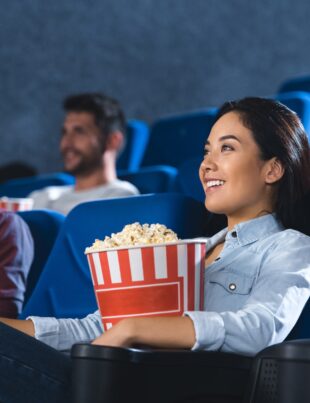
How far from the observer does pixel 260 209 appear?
117 centimetres

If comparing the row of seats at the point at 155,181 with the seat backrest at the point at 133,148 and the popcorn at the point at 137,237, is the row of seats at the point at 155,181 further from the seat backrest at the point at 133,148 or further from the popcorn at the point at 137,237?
the popcorn at the point at 137,237

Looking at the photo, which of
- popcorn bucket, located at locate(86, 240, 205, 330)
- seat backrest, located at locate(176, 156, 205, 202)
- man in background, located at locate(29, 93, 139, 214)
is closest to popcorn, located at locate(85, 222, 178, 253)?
popcorn bucket, located at locate(86, 240, 205, 330)

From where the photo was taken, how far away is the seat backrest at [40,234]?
1.56 m

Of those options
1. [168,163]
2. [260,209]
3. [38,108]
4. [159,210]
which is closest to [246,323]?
[260,209]

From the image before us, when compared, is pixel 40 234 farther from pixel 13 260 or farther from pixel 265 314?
pixel 265 314

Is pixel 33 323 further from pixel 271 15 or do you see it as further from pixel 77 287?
pixel 271 15

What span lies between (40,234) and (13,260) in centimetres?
14

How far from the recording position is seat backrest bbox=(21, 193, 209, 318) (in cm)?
140

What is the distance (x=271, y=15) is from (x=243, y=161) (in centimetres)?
195

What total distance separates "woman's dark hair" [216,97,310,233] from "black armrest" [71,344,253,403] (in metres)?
0.25

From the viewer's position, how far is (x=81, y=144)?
247 centimetres

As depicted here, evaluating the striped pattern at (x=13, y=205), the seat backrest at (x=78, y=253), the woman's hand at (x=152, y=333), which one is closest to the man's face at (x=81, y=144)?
the striped pattern at (x=13, y=205)

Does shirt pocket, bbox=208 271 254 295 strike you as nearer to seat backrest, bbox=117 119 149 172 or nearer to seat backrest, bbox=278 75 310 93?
seat backrest, bbox=278 75 310 93

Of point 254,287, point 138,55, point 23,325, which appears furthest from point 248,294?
point 138,55
